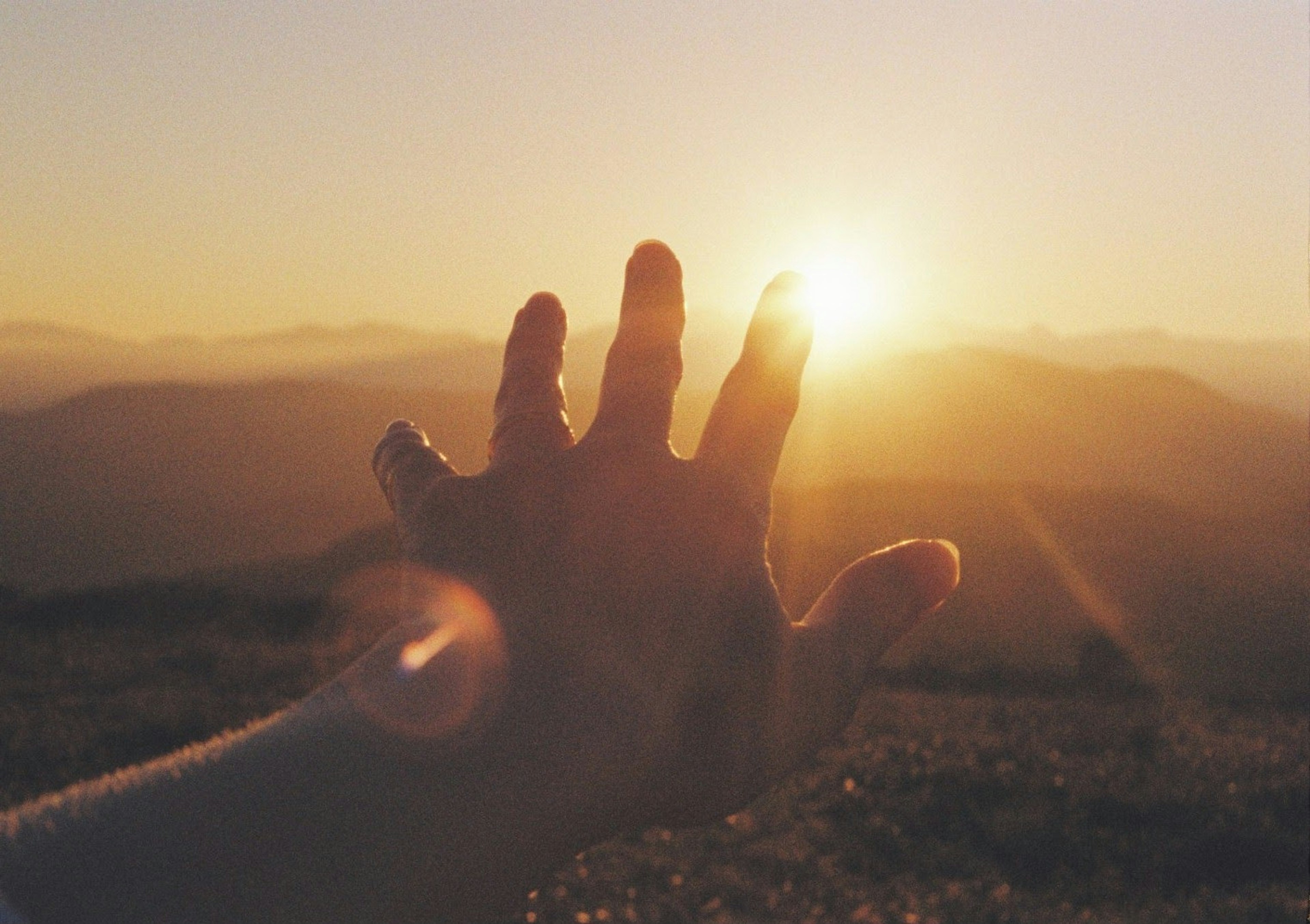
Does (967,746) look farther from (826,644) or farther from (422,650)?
(422,650)

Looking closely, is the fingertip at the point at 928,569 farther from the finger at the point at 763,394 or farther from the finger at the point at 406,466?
the finger at the point at 406,466

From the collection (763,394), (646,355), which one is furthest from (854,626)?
(646,355)

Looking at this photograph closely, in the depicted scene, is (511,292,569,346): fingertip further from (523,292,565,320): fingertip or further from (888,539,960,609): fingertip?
(888,539,960,609): fingertip

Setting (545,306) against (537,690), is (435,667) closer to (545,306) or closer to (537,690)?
(537,690)

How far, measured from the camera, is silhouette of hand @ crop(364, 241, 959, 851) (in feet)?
7.09

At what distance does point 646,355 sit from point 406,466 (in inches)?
25.8

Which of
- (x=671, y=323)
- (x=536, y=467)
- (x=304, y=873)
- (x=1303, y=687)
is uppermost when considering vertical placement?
(x=671, y=323)

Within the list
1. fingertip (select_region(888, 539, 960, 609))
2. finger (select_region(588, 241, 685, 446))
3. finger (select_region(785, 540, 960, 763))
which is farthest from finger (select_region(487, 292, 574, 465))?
fingertip (select_region(888, 539, 960, 609))

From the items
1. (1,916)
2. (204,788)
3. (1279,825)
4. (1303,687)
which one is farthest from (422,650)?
(1303,687)

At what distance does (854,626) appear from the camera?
8.98 ft

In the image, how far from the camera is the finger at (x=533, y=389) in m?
2.67

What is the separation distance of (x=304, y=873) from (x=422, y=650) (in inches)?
18.8

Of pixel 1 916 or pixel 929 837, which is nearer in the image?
pixel 1 916

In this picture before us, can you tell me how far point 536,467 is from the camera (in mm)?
2570
